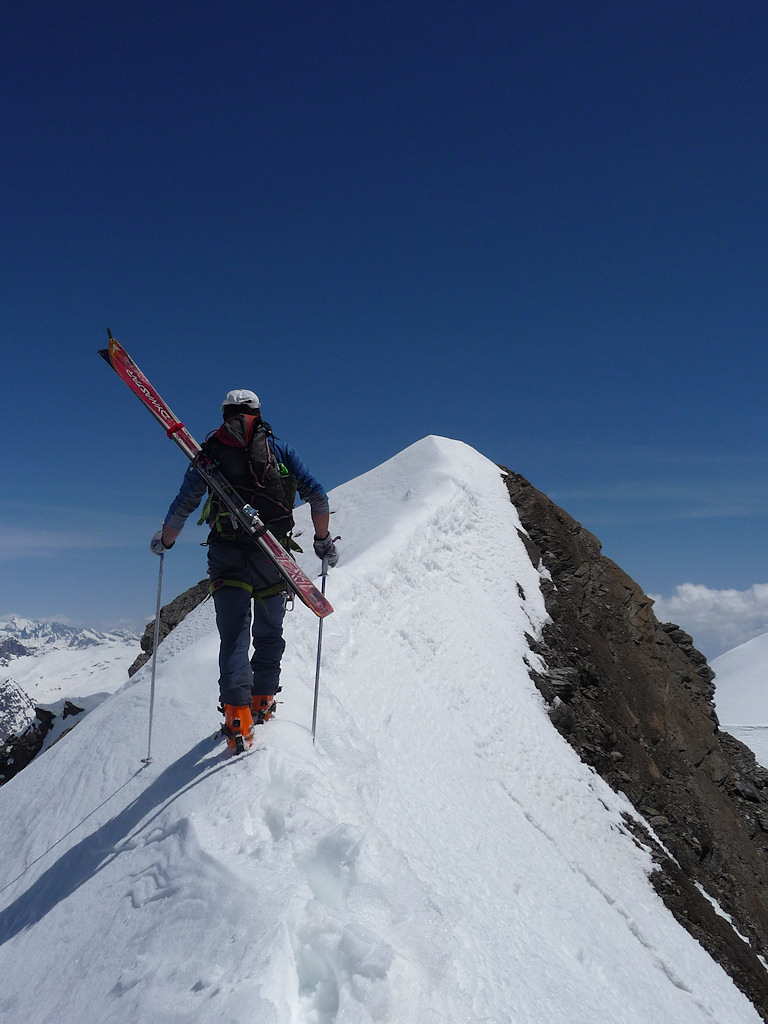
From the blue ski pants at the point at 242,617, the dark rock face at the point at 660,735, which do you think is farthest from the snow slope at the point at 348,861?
the dark rock face at the point at 660,735

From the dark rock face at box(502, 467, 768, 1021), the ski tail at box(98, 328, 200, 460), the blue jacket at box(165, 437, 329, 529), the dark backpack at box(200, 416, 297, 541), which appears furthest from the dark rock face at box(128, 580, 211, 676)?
the dark backpack at box(200, 416, 297, 541)

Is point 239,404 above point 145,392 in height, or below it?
below

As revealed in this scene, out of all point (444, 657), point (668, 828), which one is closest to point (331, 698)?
point (444, 657)

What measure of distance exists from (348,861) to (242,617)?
2.56 metres

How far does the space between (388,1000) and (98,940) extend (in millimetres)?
2174

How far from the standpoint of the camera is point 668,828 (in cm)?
1225

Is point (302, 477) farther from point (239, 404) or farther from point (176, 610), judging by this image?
point (176, 610)

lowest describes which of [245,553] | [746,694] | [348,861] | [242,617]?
[348,861]

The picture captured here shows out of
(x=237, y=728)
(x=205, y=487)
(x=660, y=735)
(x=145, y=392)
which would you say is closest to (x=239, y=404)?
(x=205, y=487)

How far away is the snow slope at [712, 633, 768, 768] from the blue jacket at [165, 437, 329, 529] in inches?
2029

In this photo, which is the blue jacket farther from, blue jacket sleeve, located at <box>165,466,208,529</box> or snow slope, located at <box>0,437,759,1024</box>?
snow slope, located at <box>0,437,759,1024</box>

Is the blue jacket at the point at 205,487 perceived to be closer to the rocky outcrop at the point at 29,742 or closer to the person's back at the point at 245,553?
the person's back at the point at 245,553

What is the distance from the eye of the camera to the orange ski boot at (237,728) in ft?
19.1

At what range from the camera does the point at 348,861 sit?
177 inches
